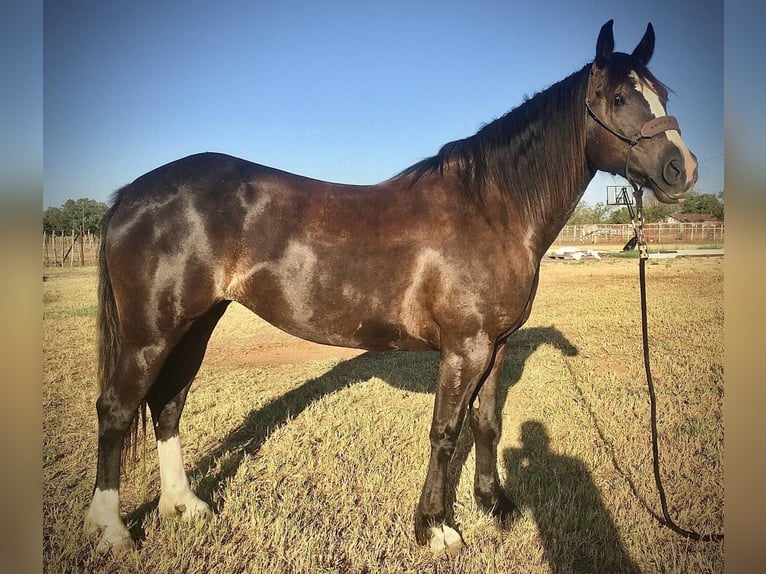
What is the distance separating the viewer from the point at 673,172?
241cm

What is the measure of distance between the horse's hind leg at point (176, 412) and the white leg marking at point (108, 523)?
1.03ft

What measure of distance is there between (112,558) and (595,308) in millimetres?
10291

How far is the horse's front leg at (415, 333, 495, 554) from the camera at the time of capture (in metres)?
2.58

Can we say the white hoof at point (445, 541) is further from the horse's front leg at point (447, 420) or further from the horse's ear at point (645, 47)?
the horse's ear at point (645, 47)

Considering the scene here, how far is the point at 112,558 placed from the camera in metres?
2.49

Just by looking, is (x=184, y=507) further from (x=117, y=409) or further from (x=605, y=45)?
(x=605, y=45)

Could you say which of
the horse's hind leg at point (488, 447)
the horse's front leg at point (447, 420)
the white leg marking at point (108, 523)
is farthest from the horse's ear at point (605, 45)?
the white leg marking at point (108, 523)

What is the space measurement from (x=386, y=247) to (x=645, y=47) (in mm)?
1946

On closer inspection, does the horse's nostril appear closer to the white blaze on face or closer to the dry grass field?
the white blaze on face

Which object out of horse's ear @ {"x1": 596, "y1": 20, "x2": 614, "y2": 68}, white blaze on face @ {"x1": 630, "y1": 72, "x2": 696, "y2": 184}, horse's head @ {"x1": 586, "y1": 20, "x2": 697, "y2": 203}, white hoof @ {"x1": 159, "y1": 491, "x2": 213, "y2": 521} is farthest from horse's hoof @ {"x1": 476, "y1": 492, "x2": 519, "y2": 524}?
horse's ear @ {"x1": 596, "y1": 20, "x2": 614, "y2": 68}

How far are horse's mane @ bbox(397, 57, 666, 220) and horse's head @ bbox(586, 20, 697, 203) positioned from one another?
0.35ft
